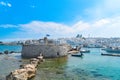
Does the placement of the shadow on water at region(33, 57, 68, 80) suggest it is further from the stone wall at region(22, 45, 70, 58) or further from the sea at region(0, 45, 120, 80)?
the stone wall at region(22, 45, 70, 58)

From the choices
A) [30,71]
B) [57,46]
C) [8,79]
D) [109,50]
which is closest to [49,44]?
[57,46]

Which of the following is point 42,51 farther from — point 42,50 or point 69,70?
point 69,70

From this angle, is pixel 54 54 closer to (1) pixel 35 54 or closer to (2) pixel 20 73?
→ (1) pixel 35 54

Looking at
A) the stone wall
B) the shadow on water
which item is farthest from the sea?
the stone wall

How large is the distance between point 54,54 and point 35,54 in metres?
4.38

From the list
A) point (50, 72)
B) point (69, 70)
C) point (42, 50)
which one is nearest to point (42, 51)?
point (42, 50)

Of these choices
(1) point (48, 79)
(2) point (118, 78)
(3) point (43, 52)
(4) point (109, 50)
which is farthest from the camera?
(4) point (109, 50)

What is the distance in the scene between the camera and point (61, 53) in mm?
55062

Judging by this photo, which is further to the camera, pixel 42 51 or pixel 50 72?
pixel 42 51

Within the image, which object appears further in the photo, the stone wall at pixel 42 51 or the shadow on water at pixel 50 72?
the stone wall at pixel 42 51

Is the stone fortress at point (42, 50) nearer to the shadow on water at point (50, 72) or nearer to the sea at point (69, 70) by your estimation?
the sea at point (69, 70)

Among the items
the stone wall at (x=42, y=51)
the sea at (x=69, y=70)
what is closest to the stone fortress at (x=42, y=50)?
the stone wall at (x=42, y=51)

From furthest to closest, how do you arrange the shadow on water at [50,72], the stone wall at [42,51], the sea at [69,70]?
the stone wall at [42,51]
the sea at [69,70]
the shadow on water at [50,72]

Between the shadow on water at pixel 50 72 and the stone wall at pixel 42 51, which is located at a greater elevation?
the stone wall at pixel 42 51
